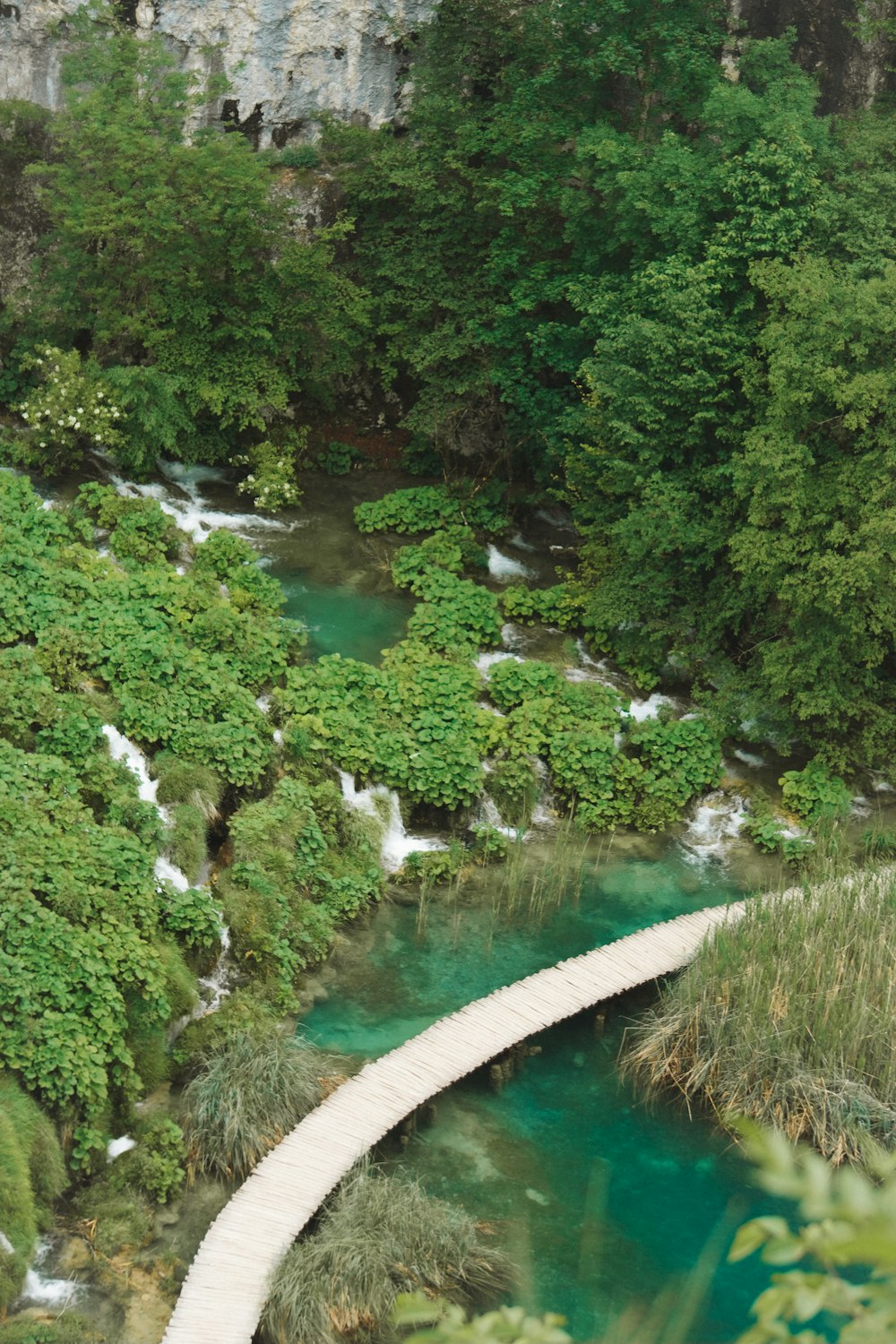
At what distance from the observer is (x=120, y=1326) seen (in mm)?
9445

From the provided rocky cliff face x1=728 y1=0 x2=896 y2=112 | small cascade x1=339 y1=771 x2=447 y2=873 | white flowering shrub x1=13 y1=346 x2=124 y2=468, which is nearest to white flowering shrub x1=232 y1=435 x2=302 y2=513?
white flowering shrub x1=13 y1=346 x2=124 y2=468

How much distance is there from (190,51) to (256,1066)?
48.7ft

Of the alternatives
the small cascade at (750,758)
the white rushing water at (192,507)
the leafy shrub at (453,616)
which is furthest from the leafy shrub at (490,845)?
the white rushing water at (192,507)

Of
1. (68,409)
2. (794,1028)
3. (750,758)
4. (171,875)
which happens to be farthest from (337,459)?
(794,1028)

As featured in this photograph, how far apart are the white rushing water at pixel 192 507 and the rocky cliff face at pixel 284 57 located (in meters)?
5.08

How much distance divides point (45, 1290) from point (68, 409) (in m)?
11.3

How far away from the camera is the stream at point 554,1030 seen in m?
10.5

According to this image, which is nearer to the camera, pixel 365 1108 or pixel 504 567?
pixel 365 1108

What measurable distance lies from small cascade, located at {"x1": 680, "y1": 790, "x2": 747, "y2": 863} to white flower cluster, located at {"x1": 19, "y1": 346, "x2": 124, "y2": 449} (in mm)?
8541

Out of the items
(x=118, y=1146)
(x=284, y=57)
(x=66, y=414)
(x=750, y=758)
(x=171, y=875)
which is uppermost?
(x=284, y=57)

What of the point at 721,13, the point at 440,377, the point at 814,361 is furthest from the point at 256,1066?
the point at 721,13

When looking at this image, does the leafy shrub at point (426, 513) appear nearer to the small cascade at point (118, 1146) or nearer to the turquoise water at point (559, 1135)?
the turquoise water at point (559, 1135)

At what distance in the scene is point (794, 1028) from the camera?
459 inches

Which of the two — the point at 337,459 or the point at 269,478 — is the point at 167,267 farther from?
the point at 337,459
